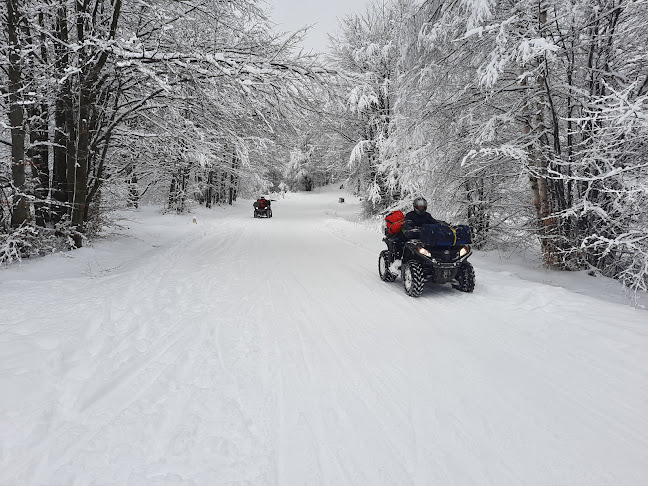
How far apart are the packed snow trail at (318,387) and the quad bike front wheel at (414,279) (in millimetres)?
236

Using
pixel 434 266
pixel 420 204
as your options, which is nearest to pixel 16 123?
pixel 420 204

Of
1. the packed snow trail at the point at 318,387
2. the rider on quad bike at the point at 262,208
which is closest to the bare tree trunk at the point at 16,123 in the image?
the packed snow trail at the point at 318,387

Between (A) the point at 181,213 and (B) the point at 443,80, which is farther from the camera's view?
(A) the point at 181,213

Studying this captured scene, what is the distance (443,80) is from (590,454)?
25.6 ft

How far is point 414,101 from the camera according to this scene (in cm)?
877

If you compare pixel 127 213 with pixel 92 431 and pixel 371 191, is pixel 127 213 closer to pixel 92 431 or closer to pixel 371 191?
pixel 371 191

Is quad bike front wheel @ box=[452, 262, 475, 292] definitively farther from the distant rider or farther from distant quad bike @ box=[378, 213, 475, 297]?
the distant rider

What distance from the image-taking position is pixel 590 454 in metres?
2.23

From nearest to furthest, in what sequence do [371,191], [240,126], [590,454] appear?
[590,454] < [240,126] < [371,191]

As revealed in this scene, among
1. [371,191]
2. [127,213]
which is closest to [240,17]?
[371,191]

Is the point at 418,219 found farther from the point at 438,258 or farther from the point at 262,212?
the point at 262,212

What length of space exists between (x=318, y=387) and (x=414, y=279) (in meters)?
3.03

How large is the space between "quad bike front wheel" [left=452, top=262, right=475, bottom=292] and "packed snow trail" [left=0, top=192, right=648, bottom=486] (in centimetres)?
16

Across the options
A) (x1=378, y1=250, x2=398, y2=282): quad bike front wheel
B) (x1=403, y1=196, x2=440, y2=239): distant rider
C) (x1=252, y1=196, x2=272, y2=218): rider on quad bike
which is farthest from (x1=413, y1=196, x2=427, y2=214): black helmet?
(x1=252, y1=196, x2=272, y2=218): rider on quad bike
